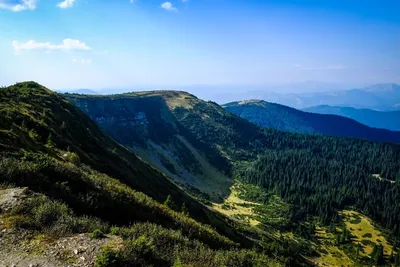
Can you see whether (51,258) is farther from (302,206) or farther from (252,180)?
(252,180)

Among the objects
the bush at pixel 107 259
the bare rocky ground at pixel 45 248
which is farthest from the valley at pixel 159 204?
the bare rocky ground at pixel 45 248

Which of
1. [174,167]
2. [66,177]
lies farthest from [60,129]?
[174,167]

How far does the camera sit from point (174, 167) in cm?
17888

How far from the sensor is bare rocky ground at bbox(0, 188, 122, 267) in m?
11.8

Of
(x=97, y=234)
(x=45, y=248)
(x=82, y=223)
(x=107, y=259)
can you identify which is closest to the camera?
(x=107, y=259)

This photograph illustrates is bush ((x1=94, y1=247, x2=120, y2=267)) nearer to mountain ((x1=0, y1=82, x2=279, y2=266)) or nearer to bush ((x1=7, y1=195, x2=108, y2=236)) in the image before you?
mountain ((x1=0, y1=82, x2=279, y2=266))

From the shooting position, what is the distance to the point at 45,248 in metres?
12.6

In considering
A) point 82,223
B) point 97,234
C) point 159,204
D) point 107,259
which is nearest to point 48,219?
point 82,223

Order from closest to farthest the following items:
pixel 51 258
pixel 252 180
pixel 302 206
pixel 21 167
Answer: pixel 51 258 < pixel 21 167 < pixel 302 206 < pixel 252 180

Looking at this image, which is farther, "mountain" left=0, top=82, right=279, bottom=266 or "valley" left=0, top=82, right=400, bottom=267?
"valley" left=0, top=82, right=400, bottom=267

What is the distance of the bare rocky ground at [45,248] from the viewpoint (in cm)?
1179

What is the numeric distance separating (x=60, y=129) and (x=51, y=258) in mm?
50211

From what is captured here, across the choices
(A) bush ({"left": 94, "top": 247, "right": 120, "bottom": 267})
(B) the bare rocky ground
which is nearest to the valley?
(A) bush ({"left": 94, "top": 247, "right": 120, "bottom": 267})

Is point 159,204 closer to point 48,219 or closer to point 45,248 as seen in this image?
point 48,219
